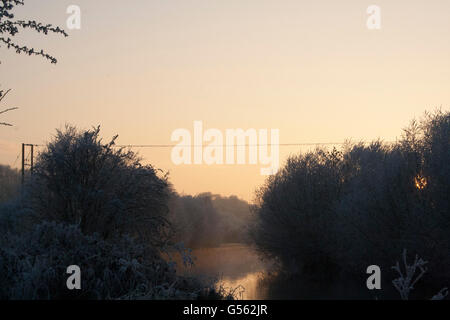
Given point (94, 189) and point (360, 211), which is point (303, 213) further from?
point (94, 189)

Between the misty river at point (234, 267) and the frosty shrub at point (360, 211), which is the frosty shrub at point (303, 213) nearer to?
the frosty shrub at point (360, 211)

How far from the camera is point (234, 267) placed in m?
50.1

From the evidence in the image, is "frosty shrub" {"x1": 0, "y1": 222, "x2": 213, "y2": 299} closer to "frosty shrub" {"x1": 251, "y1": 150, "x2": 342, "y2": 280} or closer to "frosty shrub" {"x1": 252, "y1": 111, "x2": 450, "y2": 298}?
"frosty shrub" {"x1": 252, "y1": 111, "x2": 450, "y2": 298}

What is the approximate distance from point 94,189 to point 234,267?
3219 cm

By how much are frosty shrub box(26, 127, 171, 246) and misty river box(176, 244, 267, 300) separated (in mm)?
8332

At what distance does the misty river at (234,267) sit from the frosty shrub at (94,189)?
833 centimetres

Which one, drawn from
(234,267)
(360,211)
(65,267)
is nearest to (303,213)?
(360,211)

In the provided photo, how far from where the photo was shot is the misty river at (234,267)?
35.5 metres

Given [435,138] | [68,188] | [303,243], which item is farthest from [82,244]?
[303,243]

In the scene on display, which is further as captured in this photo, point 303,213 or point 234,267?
point 234,267

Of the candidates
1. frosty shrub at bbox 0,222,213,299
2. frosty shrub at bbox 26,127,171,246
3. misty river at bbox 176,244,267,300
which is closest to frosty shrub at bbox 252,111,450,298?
misty river at bbox 176,244,267,300

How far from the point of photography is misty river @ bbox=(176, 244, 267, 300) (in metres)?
35.5
